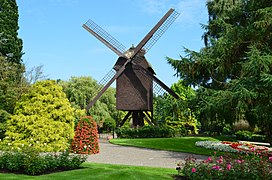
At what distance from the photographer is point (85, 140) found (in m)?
14.8

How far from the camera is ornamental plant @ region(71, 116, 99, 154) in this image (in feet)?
48.3

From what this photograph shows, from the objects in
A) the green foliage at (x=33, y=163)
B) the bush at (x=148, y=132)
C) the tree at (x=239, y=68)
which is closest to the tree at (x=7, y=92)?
the green foliage at (x=33, y=163)

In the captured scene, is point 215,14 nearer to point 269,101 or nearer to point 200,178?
point 269,101

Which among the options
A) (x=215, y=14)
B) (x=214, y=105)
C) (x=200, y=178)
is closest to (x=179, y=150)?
(x=214, y=105)

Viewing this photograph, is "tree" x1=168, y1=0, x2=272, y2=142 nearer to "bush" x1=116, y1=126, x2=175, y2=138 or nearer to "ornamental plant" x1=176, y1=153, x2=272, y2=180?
"ornamental plant" x1=176, y1=153, x2=272, y2=180

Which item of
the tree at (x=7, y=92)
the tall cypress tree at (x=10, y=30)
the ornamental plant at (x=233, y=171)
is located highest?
the tall cypress tree at (x=10, y=30)

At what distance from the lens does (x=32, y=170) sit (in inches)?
323

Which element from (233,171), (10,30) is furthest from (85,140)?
(10,30)

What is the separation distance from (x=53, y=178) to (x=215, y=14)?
860 inches

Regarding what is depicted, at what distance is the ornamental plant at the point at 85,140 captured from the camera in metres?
14.7

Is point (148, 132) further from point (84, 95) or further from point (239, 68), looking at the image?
point (84, 95)

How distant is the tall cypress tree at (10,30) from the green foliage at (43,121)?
525 inches

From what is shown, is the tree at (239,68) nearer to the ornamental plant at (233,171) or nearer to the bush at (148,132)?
the ornamental plant at (233,171)

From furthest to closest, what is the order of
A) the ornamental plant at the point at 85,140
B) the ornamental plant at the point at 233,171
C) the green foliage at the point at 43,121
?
the ornamental plant at the point at 85,140, the green foliage at the point at 43,121, the ornamental plant at the point at 233,171
